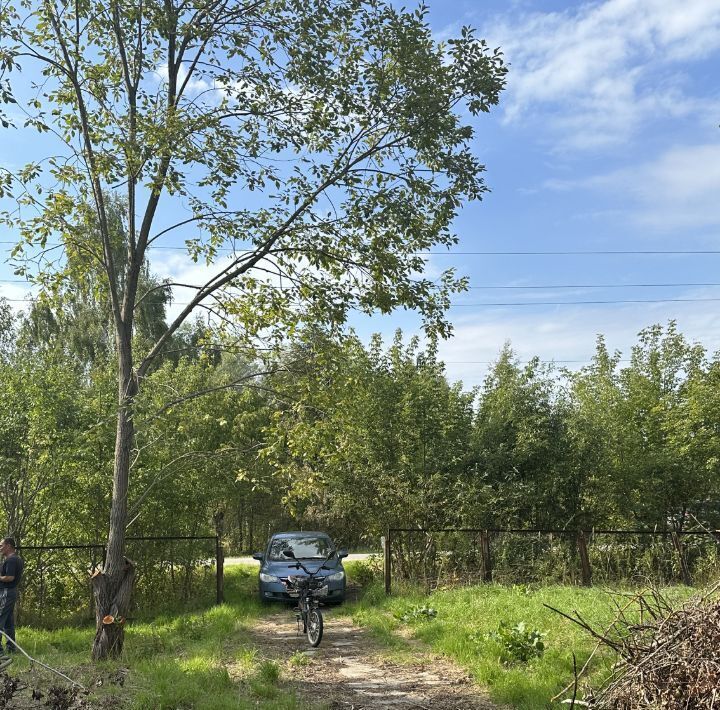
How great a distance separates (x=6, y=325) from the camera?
26.4m

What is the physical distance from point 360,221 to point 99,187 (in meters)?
3.43

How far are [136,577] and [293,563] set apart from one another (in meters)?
2.97

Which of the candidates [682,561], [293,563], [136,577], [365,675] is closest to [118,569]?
[365,675]

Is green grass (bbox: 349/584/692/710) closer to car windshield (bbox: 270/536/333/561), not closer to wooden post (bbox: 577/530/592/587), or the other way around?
wooden post (bbox: 577/530/592/587)

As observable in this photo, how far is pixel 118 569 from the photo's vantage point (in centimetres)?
824

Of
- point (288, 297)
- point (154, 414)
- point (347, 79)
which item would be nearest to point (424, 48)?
point (347, 79)

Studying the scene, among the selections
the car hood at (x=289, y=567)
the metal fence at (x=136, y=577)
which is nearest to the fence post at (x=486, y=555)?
the car hood at (x=289, y=567)

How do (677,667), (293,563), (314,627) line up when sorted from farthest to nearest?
(293,563)
(314,627)
(677,667)

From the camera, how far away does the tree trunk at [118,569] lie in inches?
313

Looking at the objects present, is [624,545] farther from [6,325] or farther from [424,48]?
[6,325]

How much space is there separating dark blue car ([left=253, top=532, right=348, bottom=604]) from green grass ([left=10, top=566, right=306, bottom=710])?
2.51 feet

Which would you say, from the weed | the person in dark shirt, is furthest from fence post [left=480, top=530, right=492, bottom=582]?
the person in dark shirt

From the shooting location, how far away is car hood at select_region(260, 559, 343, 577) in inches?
498

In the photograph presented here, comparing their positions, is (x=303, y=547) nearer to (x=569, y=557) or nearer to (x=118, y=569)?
(x=569, y=557)
